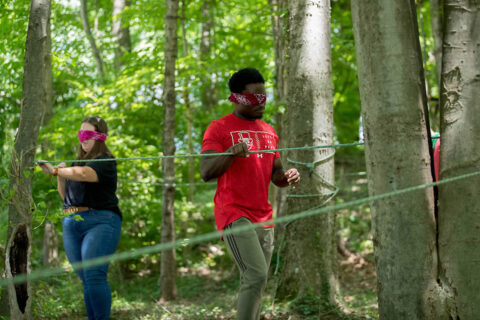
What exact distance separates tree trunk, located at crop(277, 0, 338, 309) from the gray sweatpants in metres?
1.65

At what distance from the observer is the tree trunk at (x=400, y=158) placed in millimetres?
2643

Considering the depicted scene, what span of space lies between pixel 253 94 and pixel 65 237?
1.92 m

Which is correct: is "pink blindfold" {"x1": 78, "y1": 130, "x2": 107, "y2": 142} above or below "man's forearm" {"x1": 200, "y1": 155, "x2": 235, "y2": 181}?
above

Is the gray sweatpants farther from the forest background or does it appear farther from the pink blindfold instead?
the forest background

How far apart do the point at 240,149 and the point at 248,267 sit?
2.47ft

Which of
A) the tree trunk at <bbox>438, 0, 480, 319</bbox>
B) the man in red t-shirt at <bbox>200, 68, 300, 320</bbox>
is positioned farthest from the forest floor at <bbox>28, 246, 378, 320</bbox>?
the tree trunk at <bbox>438, 0, 480, 319</bbox>

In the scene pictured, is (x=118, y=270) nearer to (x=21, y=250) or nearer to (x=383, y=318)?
(x=21, y=250)

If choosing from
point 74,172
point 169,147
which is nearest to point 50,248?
point 169,147

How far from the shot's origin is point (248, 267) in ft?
10.4

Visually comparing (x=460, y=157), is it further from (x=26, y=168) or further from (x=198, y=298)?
(x=198, y=298)

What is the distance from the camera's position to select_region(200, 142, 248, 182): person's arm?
10.3ft

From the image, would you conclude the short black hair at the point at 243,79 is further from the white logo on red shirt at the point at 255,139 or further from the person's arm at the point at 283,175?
the person's arm at the point at 283,175

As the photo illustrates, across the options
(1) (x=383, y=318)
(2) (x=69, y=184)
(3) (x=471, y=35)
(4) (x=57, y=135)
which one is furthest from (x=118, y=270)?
→ (3) (x=471, y=35)

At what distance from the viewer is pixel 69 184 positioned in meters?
4.14
